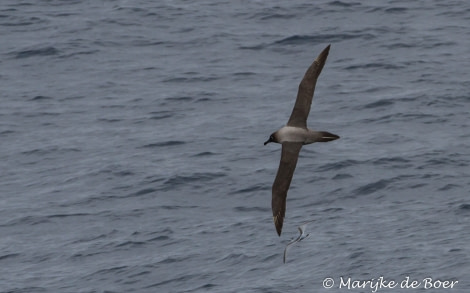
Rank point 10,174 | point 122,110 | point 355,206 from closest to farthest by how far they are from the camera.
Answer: point 355,206 < point 10,174 < point 122,110

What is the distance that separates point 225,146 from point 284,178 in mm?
12920

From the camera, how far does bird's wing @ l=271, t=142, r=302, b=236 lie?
1928 cm

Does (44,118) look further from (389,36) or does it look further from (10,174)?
(389,36)

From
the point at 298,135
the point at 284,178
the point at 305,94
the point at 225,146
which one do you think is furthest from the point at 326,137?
the point at 225,146

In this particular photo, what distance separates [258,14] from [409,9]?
16.2 ft

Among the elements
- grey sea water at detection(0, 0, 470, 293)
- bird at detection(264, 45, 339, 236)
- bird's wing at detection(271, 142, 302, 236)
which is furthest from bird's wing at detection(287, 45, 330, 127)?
grey sea water at detection(0, 0, 470, 293)

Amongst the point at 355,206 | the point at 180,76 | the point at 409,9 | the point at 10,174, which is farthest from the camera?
the point at 409,9

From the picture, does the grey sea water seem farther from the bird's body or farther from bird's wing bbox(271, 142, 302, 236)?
the bird's body

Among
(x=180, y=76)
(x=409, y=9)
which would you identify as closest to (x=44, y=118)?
(x=180, y=76)

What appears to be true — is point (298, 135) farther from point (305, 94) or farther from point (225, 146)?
point (225, 146)

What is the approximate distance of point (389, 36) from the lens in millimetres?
40188

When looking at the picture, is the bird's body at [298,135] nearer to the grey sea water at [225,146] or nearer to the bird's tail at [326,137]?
the bird's tail at [326,137]

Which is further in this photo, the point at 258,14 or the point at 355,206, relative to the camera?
the point at 258,14

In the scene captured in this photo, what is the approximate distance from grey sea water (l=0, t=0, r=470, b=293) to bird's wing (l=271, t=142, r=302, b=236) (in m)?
5.84
